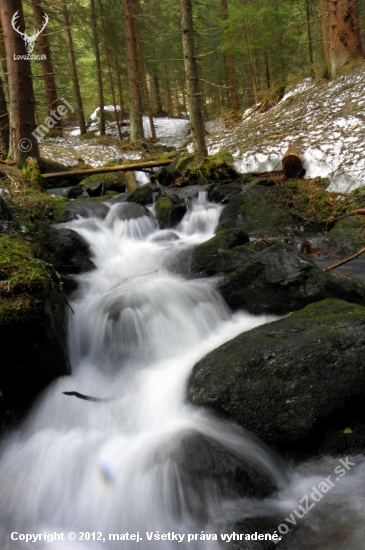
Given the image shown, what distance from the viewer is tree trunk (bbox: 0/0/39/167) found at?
8.82 meters

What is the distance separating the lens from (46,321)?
3.65 m

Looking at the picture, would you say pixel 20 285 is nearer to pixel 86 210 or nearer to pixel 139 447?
pixel 139 447

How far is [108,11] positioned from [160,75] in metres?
9.03

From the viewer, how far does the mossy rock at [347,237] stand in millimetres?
6535

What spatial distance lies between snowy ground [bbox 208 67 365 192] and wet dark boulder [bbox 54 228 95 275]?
540 centimetres

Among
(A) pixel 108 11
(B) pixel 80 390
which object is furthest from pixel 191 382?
(A) pixel 108 11

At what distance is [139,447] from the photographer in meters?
3.29

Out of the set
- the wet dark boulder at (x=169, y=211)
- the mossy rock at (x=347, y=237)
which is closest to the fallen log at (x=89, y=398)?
the mossy rock at (x=347, y=237)

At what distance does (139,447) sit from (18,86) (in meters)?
9.10

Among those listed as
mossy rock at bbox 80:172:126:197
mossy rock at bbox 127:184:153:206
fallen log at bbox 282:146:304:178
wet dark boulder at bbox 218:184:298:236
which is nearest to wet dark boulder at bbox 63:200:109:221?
mossy rock at bbox 127:184:153:206

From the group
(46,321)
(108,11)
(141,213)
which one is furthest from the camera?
(108,11)

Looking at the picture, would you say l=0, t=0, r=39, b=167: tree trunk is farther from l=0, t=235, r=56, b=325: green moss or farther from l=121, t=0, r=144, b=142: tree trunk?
l=121, t=0, r=144, b=142: tree trunk

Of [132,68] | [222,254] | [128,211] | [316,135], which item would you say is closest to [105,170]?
[128,211]

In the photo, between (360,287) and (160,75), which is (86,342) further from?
(160,75)
